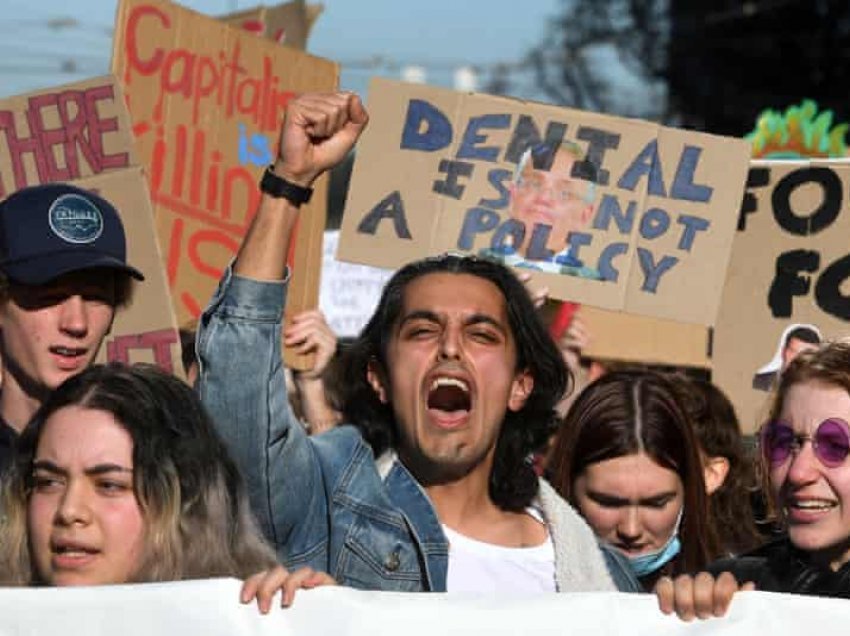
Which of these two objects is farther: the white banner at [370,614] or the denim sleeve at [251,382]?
the denim sleeve at [251,382]

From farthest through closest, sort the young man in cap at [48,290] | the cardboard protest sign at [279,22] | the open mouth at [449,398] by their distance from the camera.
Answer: the cardboard protest sign at [279,22] < the young man in cap at [48,290] < the open mouth at [449,398]

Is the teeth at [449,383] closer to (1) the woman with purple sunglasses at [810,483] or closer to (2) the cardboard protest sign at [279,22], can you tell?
(1) the woman with purple sunglasses at [810,483]

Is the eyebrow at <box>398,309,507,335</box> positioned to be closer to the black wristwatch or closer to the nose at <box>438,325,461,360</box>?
the nose at <box>438,325,461,360</box>

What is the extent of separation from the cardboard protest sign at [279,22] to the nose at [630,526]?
296 centimetres

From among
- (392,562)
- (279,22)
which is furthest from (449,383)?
(279,22)

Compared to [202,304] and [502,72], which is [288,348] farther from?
[502,72]

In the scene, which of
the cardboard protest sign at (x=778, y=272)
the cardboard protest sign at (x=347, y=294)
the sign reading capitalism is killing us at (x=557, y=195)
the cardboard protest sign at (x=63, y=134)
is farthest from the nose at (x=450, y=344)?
the cardboard protest sign at (x=347, y=294)

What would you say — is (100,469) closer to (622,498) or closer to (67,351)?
(67,351)

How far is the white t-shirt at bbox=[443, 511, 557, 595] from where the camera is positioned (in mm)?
3645

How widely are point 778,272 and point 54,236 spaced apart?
2.52 meters

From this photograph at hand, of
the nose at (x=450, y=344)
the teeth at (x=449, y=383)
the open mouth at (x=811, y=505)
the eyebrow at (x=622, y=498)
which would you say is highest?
the nose at (x=450, y=344)

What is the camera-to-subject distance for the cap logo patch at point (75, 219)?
3.94 meters

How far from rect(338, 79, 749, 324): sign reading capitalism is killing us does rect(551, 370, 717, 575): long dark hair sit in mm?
732

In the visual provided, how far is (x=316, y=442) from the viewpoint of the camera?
362cm
